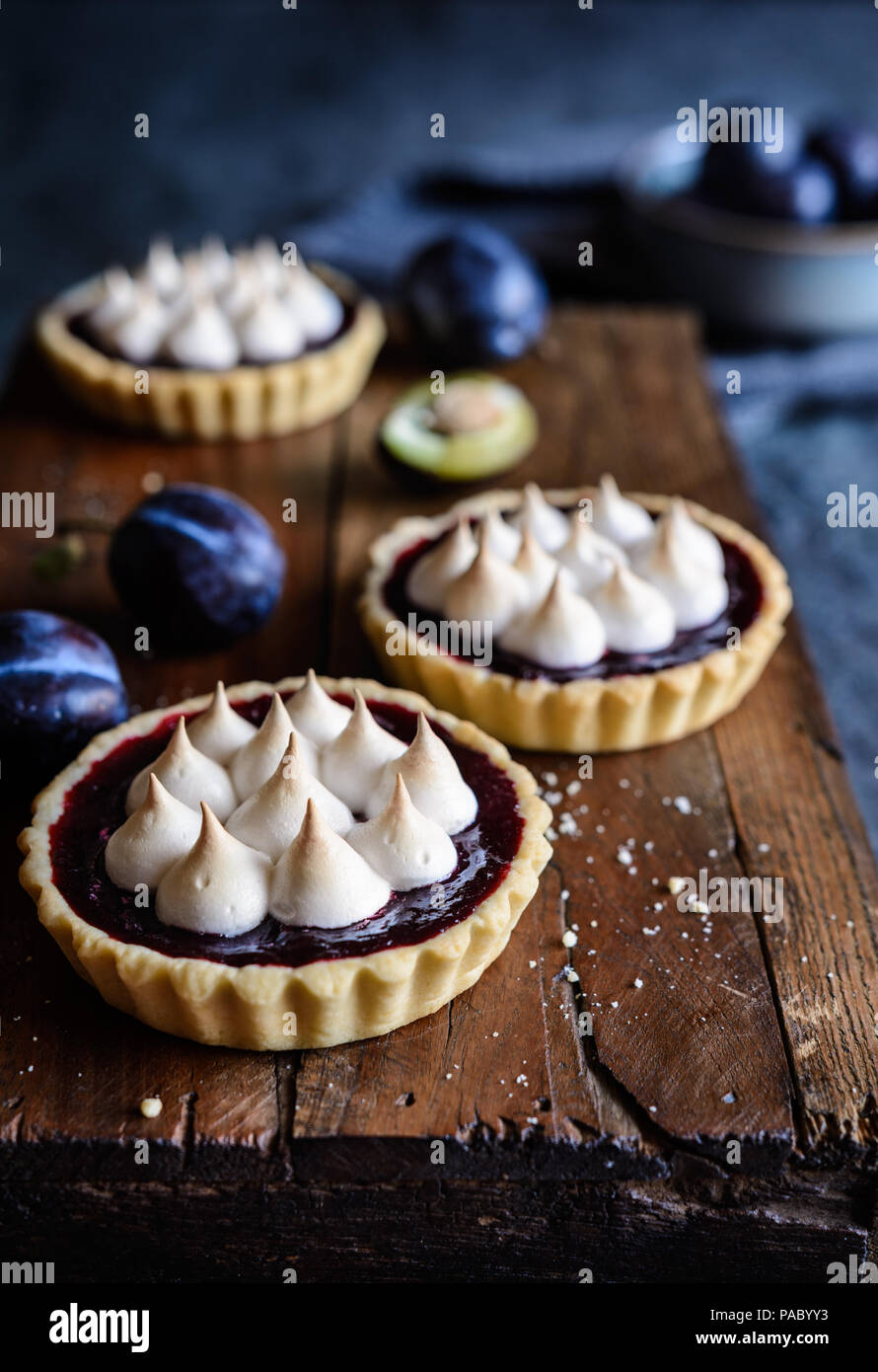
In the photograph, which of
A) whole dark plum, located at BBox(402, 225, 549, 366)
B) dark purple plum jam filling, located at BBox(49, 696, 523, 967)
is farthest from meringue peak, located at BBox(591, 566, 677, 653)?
whole dark plum, located at BBox(402, 225, 549, 366)

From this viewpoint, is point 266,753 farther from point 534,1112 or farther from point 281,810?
point 534,1112

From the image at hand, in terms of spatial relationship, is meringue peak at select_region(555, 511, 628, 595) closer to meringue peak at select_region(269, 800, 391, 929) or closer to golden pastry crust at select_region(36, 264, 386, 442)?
meringue peak at select_region(269, 800, 391, 929)

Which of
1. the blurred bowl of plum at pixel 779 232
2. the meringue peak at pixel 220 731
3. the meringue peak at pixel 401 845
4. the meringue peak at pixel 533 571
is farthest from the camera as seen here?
the blurred bowl of plum at pixel 779 232

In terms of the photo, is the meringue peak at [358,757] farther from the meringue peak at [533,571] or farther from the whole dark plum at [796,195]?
the whole dark plum at [796,195]

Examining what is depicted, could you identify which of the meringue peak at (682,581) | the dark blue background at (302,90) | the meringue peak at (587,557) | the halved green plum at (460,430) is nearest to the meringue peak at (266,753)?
the meringue peak at (587,557)

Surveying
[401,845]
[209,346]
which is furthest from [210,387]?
[401,845]

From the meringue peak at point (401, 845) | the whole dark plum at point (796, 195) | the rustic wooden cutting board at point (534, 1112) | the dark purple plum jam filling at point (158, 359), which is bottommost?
A: the rustic wooden cutting board at point (534, 1112)
